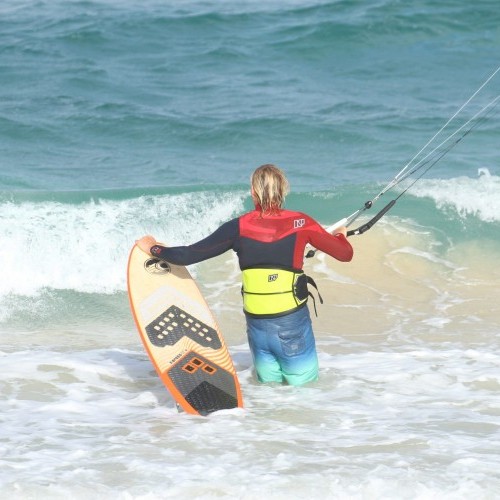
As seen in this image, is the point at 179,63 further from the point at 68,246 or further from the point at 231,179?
the point at 68,246

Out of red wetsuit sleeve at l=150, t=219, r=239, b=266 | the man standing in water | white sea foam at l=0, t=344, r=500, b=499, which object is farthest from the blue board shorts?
red wetsuit sleeve at l=150, t=219, r=239, b=266

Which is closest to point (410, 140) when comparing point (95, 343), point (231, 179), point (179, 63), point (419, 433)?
point (231, 179)

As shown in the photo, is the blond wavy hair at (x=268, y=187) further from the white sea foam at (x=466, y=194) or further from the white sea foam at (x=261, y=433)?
the white sea foam at (x=466, y=194)

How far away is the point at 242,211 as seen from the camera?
11.5 meters

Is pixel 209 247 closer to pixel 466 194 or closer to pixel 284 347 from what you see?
pixel 284 347

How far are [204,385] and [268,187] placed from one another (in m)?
1.21

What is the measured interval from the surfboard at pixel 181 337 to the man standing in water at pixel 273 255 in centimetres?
31

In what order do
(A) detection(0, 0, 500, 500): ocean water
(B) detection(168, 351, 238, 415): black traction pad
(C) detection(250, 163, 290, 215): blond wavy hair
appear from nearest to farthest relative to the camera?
1. (A) detection(0, 0, 500, 500): ocean water
2. (C) detection(250, 163, 290, 215): blond wavy hair
3. (B) detection(168, 351, 238, 415): black traction pad

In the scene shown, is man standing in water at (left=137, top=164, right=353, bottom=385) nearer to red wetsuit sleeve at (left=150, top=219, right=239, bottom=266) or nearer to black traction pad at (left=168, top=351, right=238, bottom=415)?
red wetsuit sleeve at (left=150, top=219, right=239, bottom=266)

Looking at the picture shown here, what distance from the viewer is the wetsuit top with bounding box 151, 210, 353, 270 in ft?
18.4

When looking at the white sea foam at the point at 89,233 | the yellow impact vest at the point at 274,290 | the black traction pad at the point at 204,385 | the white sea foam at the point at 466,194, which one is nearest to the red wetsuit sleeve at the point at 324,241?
the yellow impact vest at the point at 274,290

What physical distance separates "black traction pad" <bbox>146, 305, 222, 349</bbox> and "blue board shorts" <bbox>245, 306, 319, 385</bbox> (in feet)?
1.19

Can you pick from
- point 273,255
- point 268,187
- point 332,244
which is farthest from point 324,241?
point 268,187

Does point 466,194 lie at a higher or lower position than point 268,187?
lower
